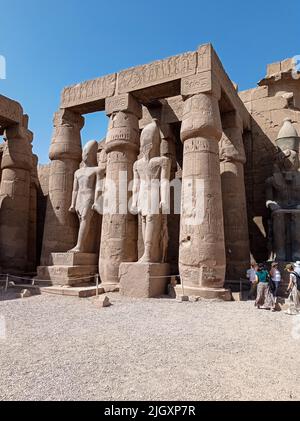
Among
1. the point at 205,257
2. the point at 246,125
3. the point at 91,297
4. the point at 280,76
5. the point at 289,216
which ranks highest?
the point at 280,76

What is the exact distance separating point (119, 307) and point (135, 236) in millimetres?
2860

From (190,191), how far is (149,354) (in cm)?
466

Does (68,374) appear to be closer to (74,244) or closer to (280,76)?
(74,244)

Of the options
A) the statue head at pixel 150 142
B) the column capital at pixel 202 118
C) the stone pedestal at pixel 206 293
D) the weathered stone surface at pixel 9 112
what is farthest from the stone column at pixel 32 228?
the column capital at pixel 202 118

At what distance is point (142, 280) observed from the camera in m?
7.56

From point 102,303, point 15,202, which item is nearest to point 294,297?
point 102,303

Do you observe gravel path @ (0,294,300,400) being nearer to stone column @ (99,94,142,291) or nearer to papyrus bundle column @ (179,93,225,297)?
papyrus bundle column @ (179,93,225,297)

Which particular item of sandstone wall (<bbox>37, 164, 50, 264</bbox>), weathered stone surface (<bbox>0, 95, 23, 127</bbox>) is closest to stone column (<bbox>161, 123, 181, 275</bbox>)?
weathered stone surface (<bbox>0, 95, 23, 127</bbox>)

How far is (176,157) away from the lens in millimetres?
11688

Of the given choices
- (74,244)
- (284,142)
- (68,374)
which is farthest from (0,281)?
(284,142)

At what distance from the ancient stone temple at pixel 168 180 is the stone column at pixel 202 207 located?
0.08ft

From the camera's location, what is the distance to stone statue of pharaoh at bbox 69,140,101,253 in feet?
31.6
